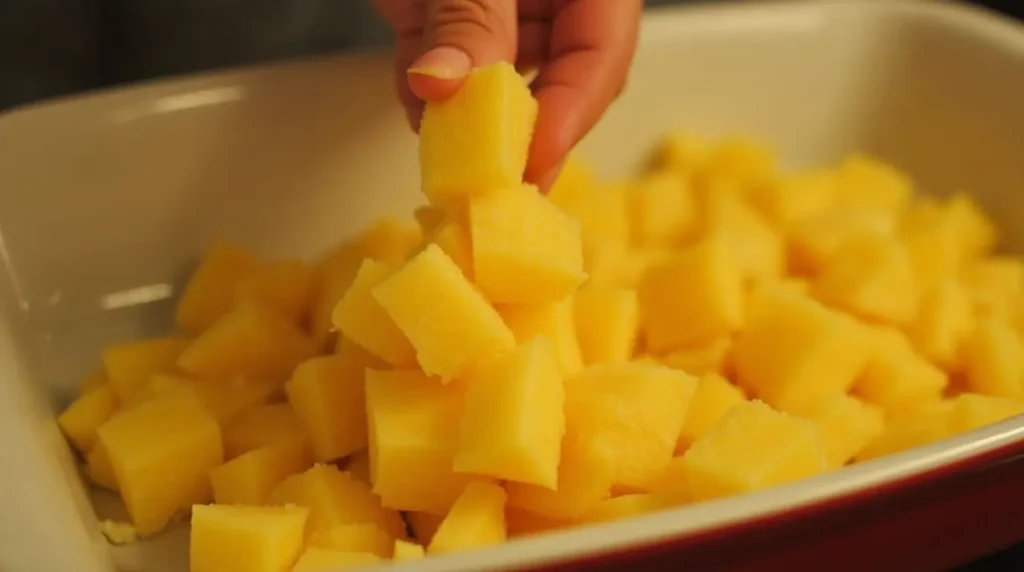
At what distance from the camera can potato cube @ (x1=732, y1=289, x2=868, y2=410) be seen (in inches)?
36.5

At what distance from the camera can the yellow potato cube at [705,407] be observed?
0.87 metres

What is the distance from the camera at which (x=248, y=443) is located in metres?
0.89

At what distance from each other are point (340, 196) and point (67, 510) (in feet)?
1.66

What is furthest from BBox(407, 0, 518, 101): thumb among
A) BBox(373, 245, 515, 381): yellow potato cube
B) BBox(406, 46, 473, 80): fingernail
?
BBox(373, 245, 515, 381): yellow potato cube

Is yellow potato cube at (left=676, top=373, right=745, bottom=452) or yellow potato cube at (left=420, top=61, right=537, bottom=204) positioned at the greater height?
yellow potato cube at (left=420, top=61, right=537, bottom=204)

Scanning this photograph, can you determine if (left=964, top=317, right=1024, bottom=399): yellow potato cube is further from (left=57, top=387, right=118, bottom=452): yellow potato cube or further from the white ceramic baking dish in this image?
(left=57, top=387, right=118, bottom=452): yellow potato cube

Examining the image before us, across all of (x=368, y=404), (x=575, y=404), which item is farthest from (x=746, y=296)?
(x=368, y=404)

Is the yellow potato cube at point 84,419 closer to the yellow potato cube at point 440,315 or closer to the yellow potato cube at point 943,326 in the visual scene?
the yellow potato cube at point 440,315

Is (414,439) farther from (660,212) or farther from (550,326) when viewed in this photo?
(660,212)

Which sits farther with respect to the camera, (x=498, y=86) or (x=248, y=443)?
(x=248, y=443)

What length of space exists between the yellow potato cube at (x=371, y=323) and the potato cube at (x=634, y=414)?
138 millimetres

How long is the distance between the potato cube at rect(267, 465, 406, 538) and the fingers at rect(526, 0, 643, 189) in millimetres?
309

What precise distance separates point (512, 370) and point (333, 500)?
180 millimetres

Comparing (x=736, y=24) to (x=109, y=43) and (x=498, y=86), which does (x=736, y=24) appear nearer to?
(x=498, y=86)
